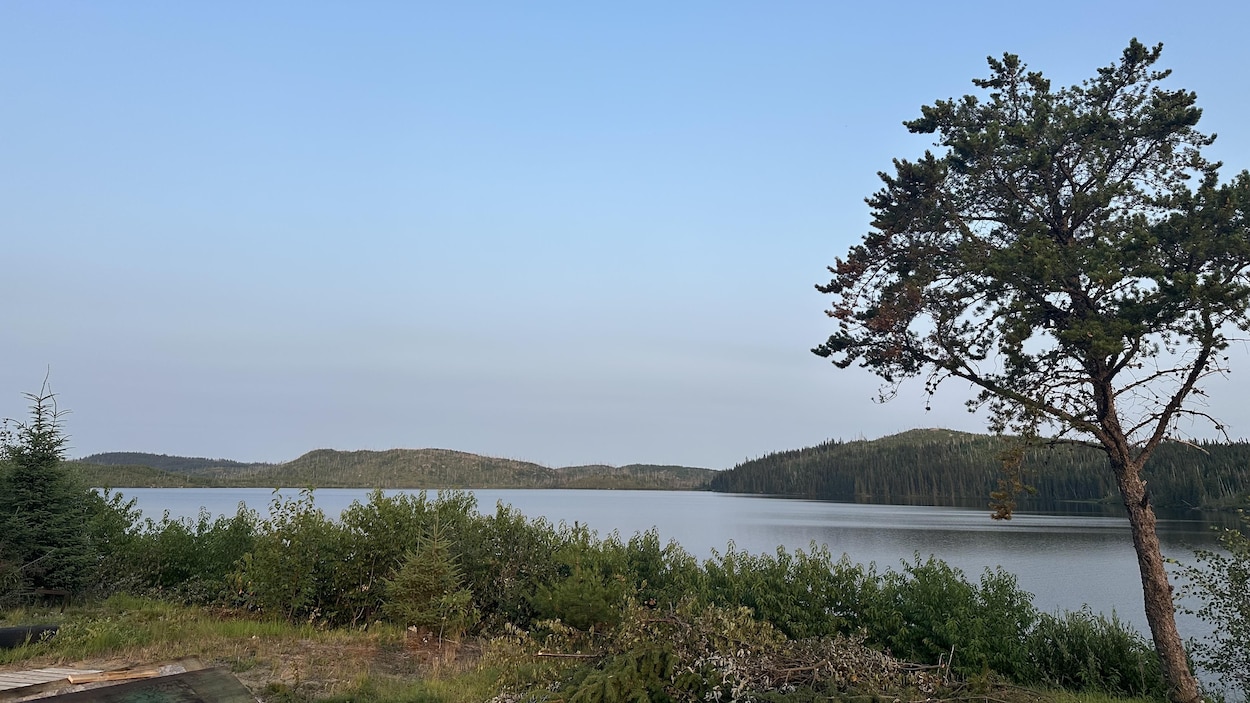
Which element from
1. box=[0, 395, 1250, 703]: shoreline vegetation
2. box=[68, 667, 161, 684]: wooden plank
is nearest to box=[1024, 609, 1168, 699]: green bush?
box=[0, 395, 1250, 703]: shoreline vegetation

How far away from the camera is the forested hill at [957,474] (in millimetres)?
83688

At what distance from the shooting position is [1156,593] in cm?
1123

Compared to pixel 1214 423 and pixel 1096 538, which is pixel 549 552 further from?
pixel 1096 538

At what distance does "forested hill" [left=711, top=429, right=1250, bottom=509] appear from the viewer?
275 ft

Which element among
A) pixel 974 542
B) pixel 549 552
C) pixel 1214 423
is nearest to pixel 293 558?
pixel 549 552

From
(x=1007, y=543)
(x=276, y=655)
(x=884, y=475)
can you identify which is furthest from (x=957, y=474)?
(x=276, y=655)

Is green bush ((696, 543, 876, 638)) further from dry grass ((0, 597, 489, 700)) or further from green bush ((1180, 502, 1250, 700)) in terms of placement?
green bush ((1180, 502, 1250, 700))

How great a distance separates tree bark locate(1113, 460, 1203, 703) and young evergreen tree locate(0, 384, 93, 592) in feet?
58.6

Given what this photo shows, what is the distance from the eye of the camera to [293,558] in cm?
1152

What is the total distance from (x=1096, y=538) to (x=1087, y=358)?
162 feet

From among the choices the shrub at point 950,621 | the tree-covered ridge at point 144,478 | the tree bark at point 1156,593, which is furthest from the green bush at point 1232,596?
the tree-covered ridge at point 144,478

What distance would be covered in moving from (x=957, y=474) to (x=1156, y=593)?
133m

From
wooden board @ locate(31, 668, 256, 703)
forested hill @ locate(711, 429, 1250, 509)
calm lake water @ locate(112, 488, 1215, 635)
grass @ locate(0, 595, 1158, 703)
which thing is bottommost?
calm lake water @ locate(112, 488, 1215, 635)

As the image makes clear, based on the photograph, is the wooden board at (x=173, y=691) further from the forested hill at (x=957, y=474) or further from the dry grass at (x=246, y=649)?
the forested hill at (x=957, y=474)
